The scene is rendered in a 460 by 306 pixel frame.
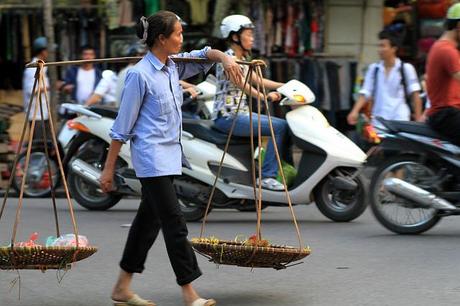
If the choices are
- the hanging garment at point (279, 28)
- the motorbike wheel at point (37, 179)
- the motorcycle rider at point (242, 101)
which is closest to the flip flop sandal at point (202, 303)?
the motorcycle rider at point (242, 101)

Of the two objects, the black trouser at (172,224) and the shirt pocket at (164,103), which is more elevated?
the shirt pocket at (164,103)

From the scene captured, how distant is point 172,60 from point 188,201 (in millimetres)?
3642

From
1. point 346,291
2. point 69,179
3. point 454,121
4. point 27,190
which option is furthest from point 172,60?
point 27,190

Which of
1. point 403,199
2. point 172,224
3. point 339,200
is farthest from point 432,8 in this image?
point 172,224

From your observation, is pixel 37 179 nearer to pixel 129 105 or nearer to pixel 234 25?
pixel 234 25

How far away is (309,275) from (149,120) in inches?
72.8

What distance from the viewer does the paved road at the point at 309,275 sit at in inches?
227

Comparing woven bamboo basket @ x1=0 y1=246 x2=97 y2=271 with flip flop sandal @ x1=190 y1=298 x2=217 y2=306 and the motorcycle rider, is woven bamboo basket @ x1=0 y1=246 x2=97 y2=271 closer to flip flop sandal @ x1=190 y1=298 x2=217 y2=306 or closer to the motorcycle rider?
flip flop sandal @ x1=190 y1=298 x2=217 y2=306

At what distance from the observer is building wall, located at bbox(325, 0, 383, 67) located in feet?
45.3

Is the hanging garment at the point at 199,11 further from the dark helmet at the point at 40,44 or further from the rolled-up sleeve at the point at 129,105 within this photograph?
the rolled-up sleeve at the point at 129,105

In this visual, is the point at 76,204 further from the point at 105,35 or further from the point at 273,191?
the point at 105,35

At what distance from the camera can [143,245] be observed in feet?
17.6

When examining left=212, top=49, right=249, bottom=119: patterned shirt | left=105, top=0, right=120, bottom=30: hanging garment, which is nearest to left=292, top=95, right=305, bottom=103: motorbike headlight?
left=212, top=49, right=249, bottom=119: patterned shirt

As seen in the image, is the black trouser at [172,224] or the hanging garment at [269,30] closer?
the black trouser at [172,224]
